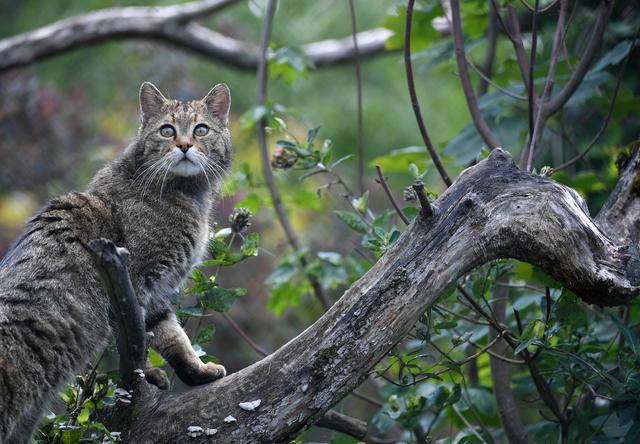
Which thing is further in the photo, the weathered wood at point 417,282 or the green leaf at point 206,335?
the green leaf at point 206,335

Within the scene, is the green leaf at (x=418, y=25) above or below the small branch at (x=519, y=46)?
above

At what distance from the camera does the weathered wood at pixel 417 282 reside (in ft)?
8.11

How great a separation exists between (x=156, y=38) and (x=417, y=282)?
176 inches

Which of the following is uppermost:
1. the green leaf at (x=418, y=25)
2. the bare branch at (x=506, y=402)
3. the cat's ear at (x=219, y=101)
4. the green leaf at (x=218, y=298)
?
the green leaf at (x=418, y=25)

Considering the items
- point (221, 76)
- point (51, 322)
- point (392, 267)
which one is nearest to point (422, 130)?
point (392, 267)

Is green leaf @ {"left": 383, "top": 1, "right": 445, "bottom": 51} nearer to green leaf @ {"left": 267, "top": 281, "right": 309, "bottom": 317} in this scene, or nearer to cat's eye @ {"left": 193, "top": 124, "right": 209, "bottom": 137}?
cat's eye @ {"left": 193, "top": 124, "right": 209, "bottom": 137}

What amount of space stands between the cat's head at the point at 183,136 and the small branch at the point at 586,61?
141cm

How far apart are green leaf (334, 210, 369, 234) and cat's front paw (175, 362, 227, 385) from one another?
0.70m

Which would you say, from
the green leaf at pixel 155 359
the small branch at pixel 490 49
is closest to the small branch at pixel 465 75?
the small branch at pixel 490 49

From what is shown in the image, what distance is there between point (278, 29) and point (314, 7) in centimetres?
98

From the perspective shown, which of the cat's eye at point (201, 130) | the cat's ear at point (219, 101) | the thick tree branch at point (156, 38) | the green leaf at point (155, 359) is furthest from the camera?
the thick tree branch at point (156, 38)

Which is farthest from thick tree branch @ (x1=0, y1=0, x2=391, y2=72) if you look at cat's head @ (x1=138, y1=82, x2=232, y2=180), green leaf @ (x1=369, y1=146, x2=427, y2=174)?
cat's head @ (x1=138, y1=82, x2=232, y2=180)

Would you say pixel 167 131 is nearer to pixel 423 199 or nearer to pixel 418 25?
pixel 418 25

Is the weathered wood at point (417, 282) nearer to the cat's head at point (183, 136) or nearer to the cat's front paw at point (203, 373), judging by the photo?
the cat's front paw at point (203, 373)
